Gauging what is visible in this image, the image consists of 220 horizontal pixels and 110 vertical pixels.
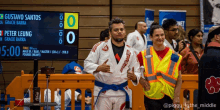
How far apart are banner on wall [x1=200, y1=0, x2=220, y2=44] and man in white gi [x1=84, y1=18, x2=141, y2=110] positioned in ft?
18.0

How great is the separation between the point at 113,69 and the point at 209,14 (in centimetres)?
620

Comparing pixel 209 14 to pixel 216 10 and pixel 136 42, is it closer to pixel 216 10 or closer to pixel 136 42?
pixel 216 10

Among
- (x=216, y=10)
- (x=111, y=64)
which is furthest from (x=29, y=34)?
(x=216, y=10)

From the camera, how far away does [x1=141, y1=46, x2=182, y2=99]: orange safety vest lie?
4020 millimetres

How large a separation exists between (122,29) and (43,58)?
1258mm

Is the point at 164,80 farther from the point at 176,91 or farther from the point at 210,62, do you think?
the point at 210,62

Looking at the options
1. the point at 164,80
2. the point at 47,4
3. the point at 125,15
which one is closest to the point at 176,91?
the point at 164,80

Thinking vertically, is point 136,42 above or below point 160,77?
above

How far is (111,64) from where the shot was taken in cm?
423

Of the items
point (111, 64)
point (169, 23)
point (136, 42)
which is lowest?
point (111, 64)

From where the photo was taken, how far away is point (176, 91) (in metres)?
4.07

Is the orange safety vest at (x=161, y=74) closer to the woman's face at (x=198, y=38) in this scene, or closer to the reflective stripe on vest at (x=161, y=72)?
the reflective stripe on vest at (x=161, y=72)

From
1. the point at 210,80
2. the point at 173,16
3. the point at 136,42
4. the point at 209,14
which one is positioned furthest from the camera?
the point at 209,14

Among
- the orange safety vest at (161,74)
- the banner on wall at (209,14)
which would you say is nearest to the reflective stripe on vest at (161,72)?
the orange safety vest at (161,74)
